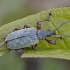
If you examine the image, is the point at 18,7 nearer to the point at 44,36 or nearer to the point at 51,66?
the point at 51,66

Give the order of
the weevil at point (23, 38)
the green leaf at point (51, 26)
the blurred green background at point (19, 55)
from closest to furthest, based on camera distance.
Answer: the green leaf at point (51, 26)
the weevil at point (23, 38)
the blurred green background at point (19, 55)

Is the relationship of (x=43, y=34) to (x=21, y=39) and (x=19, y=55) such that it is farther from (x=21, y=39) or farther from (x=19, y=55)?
(x=19, y=55)

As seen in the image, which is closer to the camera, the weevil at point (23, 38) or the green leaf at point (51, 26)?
the green leaf at point (51, 26)

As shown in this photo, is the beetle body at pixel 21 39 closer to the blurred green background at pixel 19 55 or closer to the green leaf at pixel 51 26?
the green leaf at pixel 51 26

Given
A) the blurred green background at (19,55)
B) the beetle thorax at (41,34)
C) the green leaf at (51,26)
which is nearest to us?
the green leaf at (51,26)

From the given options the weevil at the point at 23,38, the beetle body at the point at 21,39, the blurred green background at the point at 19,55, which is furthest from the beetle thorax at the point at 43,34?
the blurred green background at the point at 19,55

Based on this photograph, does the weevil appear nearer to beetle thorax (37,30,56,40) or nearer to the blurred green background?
beetle thorax (37,30,56,40)

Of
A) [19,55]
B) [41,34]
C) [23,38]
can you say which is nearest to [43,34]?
[41,34]

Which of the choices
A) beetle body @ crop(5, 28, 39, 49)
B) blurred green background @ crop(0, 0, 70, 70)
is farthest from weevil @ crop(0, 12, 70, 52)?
blurred green background @ crop(0, 0, 70, 70)

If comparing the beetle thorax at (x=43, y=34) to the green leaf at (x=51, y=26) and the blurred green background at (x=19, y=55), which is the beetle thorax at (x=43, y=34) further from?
the blurred green background at (x=19, y=55)
